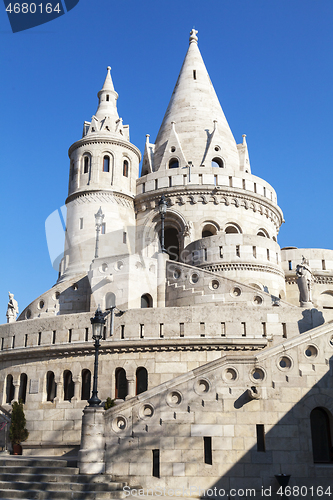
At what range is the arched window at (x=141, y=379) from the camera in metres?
16.6

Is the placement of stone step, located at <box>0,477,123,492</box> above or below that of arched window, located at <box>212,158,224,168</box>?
below

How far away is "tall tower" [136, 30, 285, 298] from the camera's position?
23.7m

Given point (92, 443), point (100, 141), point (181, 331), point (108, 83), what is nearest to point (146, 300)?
point (181, 331)

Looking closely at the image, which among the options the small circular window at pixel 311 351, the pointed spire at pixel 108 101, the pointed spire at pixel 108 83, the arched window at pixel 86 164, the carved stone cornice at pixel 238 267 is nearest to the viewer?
the small circular window at pixel 311 351

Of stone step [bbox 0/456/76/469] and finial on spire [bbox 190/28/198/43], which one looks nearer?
stone step [bbox 0/456/76/469]

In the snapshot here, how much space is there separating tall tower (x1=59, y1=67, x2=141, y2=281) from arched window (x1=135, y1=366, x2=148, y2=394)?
10.8m

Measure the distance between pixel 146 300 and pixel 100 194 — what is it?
8.68 m

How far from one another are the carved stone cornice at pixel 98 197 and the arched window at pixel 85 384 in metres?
12.9

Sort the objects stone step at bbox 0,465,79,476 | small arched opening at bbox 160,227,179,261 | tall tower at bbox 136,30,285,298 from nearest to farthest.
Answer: stone step at bbox 0,465,79,476 < tall tower at bbox 136,30,285,298 < small arched opening at bbox 160,227,179,261

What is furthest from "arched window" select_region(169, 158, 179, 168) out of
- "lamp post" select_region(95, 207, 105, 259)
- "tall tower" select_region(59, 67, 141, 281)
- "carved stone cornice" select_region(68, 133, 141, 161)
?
"lamp post" select_region(95, 207, 105, 259)

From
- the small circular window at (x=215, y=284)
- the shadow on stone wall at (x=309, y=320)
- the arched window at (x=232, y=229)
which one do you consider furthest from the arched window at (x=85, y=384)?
the arched window at (x=232, y=229)

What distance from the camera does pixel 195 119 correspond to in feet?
107

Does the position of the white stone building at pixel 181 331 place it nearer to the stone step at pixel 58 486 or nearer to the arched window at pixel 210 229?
the arched window at pixel 210 229

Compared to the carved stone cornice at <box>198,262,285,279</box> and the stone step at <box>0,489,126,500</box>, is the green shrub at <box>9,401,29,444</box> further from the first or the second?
the carved stone cornice at <box>198,262,285,279</box>
